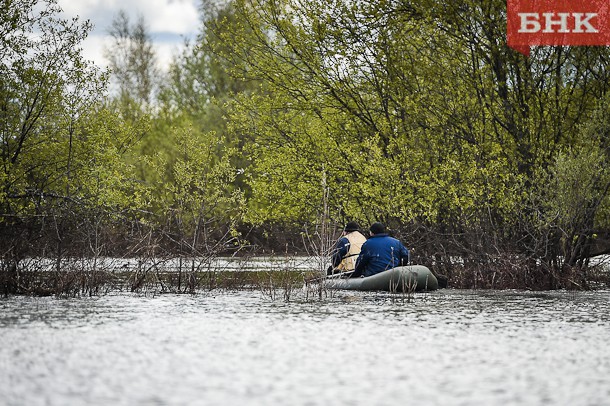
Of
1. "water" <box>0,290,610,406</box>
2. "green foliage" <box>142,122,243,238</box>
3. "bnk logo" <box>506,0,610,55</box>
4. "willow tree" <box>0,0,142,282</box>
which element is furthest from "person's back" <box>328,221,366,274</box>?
"bnk logo" <box>506,0,610,55</box>

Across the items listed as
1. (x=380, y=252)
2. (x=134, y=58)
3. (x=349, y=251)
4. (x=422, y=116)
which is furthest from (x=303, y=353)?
(x=134, y=58)

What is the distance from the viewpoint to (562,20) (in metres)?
20.2

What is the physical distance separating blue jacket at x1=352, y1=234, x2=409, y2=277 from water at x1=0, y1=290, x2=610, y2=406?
3.06 meters

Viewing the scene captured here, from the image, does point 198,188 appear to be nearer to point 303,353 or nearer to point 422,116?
point 422,116

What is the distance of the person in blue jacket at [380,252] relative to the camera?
18188 mm

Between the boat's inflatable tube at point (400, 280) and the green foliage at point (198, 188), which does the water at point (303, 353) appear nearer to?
the boat's inflatable tube at point (400, 280)

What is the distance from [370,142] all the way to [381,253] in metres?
3.61

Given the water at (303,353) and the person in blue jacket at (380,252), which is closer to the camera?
the water at (303,353)

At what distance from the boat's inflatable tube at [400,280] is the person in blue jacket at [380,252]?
0.38 m

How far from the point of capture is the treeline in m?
18.4

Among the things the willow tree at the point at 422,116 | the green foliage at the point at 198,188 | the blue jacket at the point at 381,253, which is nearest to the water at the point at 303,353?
the green foliage at the point at 198,188

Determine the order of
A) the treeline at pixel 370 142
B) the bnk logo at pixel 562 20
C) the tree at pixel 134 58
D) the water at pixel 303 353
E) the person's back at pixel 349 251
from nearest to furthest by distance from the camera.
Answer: the water at pixel 303 353
the treeline at pixel 370 142
the person's back at pixel 349 251
the bnk logo at pixel 562 20
the tree at pixel 134 58

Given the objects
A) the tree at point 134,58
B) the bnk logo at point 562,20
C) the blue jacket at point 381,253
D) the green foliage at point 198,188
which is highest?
the tree at point 134,58

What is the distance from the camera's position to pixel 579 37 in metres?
20.3
